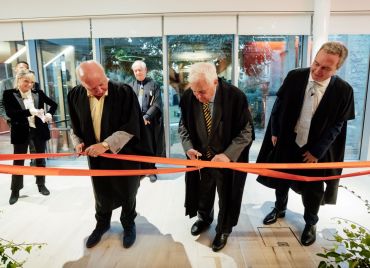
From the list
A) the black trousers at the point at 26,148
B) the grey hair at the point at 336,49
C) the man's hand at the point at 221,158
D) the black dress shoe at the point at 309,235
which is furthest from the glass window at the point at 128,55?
the black dress shoe at the point at 309,235

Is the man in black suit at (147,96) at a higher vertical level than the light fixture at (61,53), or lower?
lower

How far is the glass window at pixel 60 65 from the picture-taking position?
15.3 feet

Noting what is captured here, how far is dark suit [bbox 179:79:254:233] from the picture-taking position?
6.50ft

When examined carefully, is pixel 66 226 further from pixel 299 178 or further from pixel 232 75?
pixel 232 75

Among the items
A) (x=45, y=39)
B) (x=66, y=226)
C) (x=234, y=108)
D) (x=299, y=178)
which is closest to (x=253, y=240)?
(x=299, y=178)

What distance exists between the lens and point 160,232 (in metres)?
2.50

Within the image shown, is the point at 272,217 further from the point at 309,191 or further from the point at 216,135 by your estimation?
the point at 216,135

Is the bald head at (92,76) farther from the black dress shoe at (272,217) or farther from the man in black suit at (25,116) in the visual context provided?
the black dress shoe at (272,217)

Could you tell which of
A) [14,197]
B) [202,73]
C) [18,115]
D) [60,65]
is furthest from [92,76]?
[60,65]

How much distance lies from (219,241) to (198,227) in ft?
0.94

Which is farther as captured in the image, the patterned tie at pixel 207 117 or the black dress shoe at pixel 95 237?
the black dress shoe at pixel 95 237

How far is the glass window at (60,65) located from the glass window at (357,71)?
→ 427cm

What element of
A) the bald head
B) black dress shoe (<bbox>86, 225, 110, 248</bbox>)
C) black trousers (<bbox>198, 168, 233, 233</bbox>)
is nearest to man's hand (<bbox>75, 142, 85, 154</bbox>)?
the bald head

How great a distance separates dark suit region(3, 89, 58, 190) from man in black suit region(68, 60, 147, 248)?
1.29 metres
